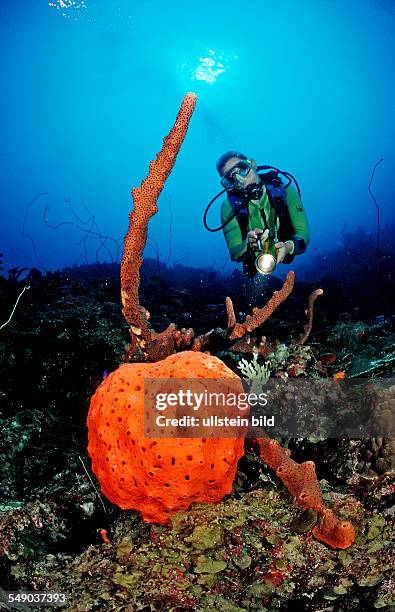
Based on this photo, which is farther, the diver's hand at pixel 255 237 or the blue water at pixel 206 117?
the blue water at pixel 206 117

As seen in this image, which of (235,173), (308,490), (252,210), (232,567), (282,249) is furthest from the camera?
(252,210)

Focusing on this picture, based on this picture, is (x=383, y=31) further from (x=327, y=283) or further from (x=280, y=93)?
(x=327, y=283)

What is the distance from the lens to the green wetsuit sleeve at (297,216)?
635 cm

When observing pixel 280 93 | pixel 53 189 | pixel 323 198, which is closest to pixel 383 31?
pixel 280 93

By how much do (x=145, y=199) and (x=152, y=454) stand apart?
185cm

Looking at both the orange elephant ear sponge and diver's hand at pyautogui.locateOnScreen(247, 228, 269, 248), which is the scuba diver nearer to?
diver's hand at pyautogui.locateOnScreen(247, 228, 269, 248)

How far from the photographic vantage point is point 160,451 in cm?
221

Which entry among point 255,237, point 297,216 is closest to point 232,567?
point 255,237

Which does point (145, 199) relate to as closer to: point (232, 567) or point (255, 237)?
point (232, 567)

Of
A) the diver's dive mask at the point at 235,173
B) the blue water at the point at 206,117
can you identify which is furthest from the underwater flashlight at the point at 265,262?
the blue water at the point at 206,117

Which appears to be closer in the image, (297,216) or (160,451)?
(160,451)

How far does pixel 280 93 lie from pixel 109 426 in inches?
3549

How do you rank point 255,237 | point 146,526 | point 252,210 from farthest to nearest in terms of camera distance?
1. point 252,210
2. point 255,237
3. point 146,526

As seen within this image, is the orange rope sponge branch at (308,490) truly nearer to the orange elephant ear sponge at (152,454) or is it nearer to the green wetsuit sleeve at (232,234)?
the orange elephant ear sponge at (152,454)
